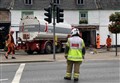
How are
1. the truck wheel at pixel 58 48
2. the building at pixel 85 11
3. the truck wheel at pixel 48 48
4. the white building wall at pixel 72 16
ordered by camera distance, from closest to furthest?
the truck wheel at pixel 48 48, the truck wheel at pixel 58 48, the building at pixel 85 11, the white building wall at pixel 72 16

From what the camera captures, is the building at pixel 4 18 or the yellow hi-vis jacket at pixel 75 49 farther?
the building at pixel 4 18

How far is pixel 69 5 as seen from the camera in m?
51.2

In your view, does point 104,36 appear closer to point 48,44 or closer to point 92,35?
point 92,35

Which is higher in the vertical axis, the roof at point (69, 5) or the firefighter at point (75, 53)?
the roof at point (69, 5)

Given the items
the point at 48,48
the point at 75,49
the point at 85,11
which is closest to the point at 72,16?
the point at 85,11

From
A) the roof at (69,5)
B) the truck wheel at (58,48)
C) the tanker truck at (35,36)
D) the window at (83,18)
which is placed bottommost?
the truck wheel at (58,48)

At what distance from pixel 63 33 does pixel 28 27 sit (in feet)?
13.9

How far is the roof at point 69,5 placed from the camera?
164 feet

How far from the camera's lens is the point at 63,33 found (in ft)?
119

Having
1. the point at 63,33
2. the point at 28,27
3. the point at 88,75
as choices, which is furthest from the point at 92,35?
the point at 88,75

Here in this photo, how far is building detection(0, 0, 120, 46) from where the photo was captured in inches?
1981

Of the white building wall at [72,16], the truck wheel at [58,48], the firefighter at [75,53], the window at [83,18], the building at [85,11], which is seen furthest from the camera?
the window at [83,18]

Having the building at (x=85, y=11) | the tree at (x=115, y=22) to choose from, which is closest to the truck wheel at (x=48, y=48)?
the tree at (x=115, y=22)

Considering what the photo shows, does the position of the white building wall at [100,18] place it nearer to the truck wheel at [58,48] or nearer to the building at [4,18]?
the building at [4,18]
